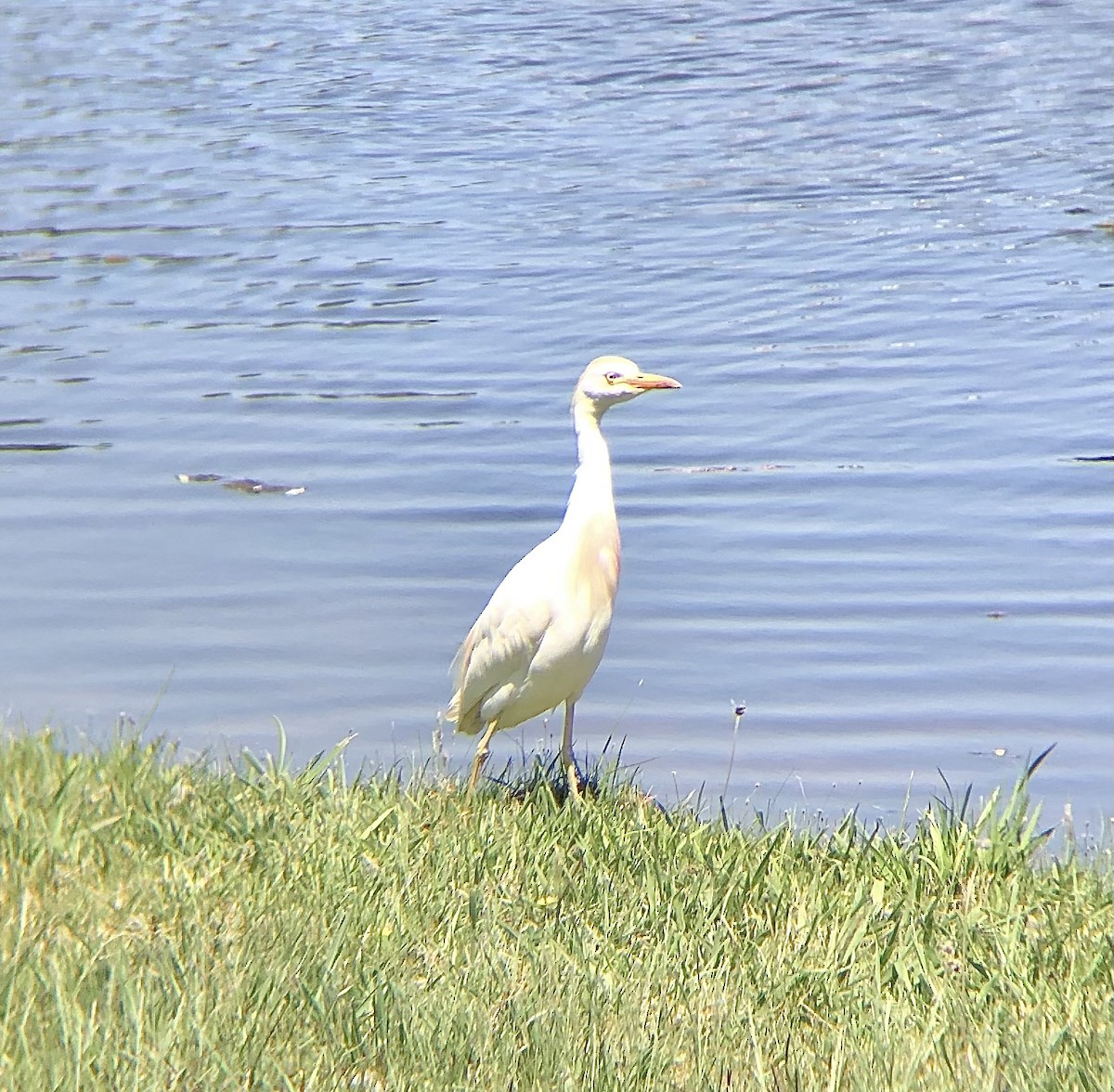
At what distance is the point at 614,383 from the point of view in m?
5.86

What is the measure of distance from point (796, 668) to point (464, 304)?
523 cm

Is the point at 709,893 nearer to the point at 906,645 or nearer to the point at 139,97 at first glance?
the point at 906,645

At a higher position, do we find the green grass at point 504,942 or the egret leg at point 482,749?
the green grass at point 504,942

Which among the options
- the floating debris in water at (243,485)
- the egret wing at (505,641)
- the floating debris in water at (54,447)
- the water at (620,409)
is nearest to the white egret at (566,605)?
the egret wing at (505,641)

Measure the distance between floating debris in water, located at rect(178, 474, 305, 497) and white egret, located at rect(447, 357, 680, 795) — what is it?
2833mm

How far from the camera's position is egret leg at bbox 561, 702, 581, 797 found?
17.7ft

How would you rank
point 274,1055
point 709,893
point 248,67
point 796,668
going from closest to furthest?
1. point 274,1055
2. point 709,893
3. point 796,668
4. point 248,67

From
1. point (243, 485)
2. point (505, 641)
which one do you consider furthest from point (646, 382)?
point (243, 485)

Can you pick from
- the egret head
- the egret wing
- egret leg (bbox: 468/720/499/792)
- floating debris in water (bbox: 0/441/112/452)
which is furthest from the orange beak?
floating debris in water (bbox: 0/441/112/452)

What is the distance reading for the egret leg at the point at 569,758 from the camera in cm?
541

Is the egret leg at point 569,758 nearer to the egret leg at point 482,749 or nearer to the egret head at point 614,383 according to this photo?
the egret leg at point 482,749

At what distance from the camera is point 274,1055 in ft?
11.9

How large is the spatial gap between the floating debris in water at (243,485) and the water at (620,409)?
0.09 metres

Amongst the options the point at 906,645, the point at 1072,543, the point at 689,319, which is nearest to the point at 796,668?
the point at 906,645
